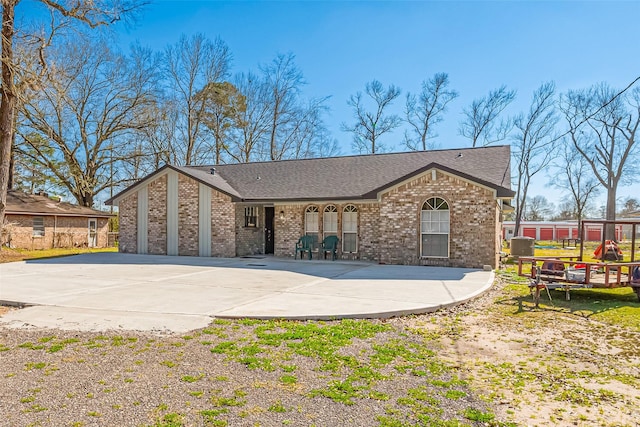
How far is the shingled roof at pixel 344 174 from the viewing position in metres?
15.5

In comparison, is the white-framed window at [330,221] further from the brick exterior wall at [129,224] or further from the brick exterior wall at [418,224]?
the brick exterior wall at [129,224]

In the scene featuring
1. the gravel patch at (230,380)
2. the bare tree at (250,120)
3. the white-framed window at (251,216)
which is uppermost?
the bare tree at (250,120)

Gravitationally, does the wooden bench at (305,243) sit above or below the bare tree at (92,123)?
below

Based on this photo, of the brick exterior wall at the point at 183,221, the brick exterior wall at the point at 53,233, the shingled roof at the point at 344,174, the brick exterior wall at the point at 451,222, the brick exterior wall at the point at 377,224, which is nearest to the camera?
the brick exterior wall at the point at 451,222

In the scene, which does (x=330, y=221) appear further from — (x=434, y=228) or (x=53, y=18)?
(x=53, y=18)

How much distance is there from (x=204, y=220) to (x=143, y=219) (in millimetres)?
3349

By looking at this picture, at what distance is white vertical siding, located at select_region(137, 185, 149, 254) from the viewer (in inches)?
760

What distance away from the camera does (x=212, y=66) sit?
97.0 ft

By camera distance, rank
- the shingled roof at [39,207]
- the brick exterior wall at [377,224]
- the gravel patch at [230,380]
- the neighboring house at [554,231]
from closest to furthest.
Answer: the gravel patch at [230,380], the brick exterior wall at [377,224], the shingled roof at [39,207], the neighboring house at [554,231]

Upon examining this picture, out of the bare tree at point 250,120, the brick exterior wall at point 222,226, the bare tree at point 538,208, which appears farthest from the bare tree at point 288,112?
the bare tree at point 538,208

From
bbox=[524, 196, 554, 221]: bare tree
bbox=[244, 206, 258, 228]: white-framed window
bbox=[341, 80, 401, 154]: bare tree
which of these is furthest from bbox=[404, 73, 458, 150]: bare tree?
bbox=[524, 196, 554, 221]: bare tree

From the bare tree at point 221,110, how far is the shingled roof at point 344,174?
10.8m

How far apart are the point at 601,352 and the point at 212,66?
29363mm

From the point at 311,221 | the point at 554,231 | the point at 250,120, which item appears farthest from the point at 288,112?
the point at 554,231
